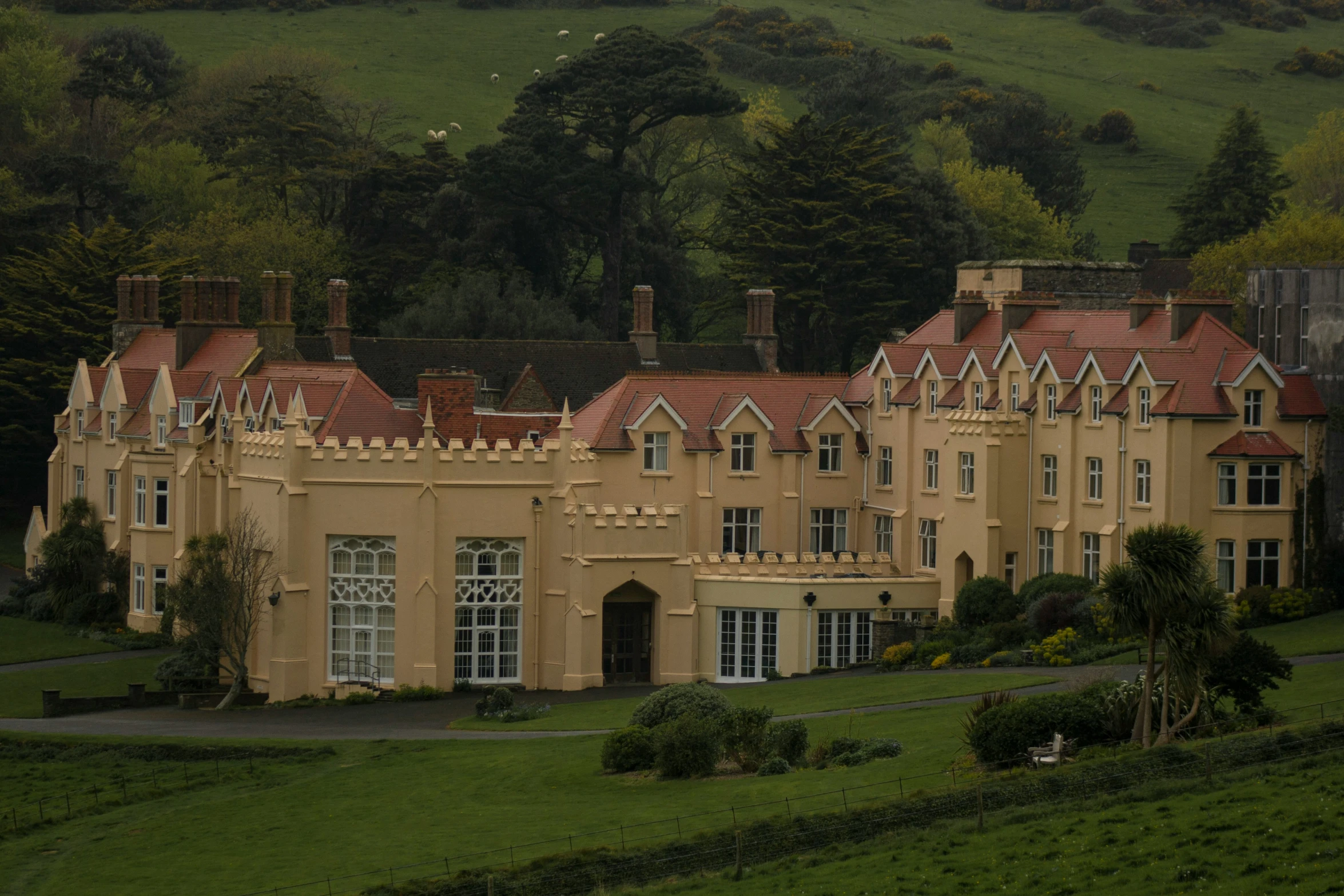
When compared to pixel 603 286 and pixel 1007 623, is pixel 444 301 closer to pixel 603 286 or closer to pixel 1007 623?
pixel 603 286

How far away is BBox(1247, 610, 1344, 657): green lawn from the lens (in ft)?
176

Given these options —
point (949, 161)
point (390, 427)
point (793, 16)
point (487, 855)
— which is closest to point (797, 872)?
point (487, 855)

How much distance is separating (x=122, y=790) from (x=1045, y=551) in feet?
91.5

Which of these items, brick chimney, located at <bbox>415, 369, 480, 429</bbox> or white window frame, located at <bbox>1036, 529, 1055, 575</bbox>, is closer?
brick chimney, located at <bbox>415, 369, 480, 429</bbox>

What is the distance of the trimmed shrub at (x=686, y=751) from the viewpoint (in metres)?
44.8

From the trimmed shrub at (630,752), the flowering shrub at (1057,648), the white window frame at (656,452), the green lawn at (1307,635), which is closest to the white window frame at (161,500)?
the white window frame at (656,452)

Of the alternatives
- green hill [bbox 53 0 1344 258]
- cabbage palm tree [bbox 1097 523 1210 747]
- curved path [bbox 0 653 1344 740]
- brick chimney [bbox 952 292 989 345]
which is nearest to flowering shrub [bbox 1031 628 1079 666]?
curved path [bbox 0 653 1344 740]

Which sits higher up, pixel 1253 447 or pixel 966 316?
pixel 966 316

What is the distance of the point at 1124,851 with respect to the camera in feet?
109

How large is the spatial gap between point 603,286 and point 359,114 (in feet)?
106

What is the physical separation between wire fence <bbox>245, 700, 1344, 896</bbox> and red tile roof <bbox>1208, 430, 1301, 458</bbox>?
21.9 m

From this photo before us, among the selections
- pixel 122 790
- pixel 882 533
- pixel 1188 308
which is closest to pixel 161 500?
pixel 882 533

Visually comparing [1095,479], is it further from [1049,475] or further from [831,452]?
[831,452]

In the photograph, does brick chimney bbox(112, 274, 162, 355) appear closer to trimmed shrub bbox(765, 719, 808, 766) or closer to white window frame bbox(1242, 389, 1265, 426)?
white window frame bbox(1242, 389, 1265, 426)
